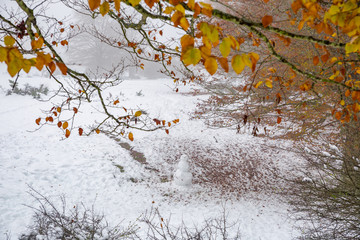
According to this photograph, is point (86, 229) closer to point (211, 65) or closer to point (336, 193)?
point (211, 65)

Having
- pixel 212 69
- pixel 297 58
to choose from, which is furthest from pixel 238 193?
pixel 212 69

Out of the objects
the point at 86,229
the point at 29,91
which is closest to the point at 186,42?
the point at 86,229

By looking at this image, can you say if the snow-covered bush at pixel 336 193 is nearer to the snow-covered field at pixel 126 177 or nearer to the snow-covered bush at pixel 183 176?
the snow-covered field at pixel 126 177

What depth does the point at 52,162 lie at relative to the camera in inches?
269

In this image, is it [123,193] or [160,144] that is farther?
[160,144]

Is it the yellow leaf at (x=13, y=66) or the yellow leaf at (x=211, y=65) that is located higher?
the yellow leaf at (x=211, y=65)

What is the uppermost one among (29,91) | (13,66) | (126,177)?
(29,91)

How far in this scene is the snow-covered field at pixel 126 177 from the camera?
203 inches

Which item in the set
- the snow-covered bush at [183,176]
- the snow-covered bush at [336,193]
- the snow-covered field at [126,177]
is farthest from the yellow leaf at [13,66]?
the snow-covered bush at [183,176]

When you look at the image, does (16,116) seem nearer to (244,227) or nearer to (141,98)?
(141,98)

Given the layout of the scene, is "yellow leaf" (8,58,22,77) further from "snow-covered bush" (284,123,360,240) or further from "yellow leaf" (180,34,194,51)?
"snow-covered bush" (284,123,360,240)

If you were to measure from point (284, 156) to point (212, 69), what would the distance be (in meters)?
9.57

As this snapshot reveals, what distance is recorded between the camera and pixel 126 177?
22.7 ft

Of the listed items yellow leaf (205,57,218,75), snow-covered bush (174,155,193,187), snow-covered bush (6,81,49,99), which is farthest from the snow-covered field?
yellow leaf (205,57,218,75)
